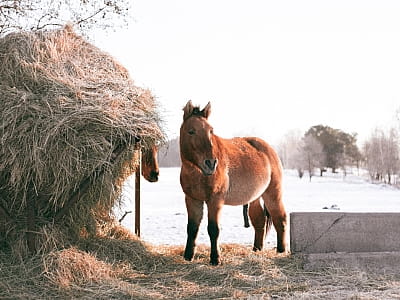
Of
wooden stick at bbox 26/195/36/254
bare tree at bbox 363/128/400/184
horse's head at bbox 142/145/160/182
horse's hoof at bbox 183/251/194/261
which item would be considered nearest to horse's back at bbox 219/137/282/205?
horse's hoof at bbox 183/251/194/261

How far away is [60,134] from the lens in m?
4.79

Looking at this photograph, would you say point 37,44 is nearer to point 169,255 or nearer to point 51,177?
point 51,177

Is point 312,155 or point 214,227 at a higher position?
point 312,155

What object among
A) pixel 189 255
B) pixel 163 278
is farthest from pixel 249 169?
pixel 163 278

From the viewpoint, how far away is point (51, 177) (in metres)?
4.99

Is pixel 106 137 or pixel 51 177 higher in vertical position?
pixel 106 137

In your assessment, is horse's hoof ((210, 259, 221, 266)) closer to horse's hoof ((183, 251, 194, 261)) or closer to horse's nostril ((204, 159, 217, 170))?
horse's hoof ((183, 251, 194, 261))

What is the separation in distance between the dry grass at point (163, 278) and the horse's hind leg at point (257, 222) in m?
0.73

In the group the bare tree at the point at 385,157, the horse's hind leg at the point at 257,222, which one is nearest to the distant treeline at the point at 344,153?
the bare tree at the point at 385,157

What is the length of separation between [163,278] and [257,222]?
2216 mm

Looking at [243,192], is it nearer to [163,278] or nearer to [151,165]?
[151,165]

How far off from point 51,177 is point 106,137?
0.71 metres

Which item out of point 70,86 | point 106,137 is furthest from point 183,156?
point 70,86

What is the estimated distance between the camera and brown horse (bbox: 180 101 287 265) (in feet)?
18.3
